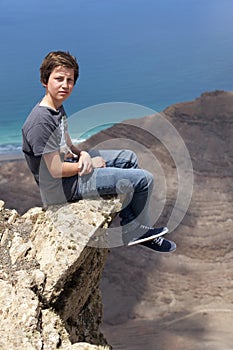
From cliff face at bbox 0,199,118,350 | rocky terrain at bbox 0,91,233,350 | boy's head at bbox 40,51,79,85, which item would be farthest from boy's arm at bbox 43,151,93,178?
rocky terrain at bbox 0,91,233,350

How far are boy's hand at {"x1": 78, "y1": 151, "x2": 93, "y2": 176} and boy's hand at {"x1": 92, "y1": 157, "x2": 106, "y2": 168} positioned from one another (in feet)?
0.30

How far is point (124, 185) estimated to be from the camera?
399 centimetres

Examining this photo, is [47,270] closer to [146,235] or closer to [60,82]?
[146,235]

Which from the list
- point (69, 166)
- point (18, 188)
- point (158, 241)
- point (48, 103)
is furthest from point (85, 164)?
point (18, 188)

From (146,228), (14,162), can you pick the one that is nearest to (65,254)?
(146,228)

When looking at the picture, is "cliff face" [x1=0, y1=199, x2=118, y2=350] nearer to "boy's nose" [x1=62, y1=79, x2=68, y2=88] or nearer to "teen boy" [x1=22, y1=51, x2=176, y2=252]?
"teen boy" [x1=22, y1=51, x2=176, y2=252]

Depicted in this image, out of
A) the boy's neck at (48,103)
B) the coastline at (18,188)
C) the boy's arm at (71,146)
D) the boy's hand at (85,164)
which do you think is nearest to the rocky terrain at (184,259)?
the coastline at (18,188)

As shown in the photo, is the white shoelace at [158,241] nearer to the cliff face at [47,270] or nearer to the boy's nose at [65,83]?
the cliff face at [47,270]

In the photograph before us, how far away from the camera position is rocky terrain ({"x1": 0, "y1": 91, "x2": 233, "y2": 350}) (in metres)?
11.5

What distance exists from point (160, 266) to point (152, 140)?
411 cm

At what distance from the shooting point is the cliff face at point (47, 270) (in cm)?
352

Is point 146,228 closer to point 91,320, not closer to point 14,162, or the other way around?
point 91,320

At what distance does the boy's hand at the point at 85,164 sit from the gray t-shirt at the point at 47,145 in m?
0.08

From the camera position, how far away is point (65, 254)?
12.6ft
